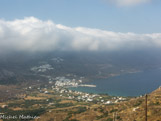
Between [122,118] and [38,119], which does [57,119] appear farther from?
[122,118]

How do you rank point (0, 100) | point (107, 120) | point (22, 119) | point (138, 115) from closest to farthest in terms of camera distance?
point (138, 115), point (107, 120), point (22, 119), point (0, 100)

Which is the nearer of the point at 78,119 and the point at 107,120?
the point at 107,120

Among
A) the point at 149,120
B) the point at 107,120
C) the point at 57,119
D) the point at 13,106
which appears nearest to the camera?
the point at 149,120

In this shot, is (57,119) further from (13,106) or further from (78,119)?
(13,106)

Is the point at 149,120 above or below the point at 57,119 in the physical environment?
above

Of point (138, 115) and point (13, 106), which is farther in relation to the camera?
point (13, 106)

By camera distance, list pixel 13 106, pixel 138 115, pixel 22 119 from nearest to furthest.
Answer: pixel 138 115, pixel 22 119, pixel 13 106

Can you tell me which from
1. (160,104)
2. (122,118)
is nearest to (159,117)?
(122,118)

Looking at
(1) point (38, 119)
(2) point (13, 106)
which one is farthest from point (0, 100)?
(1) point (38, 119)

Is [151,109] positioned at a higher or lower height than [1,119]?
higher
